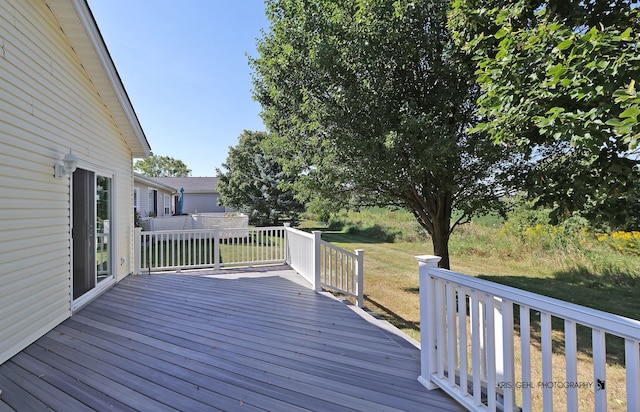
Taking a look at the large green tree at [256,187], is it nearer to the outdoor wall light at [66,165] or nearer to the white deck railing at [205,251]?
the white deck railing at [205,251]

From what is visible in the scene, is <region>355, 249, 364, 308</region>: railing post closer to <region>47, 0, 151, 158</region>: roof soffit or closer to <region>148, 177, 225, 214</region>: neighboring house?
<region>47, 0, 151, 158</region>: roof soffit

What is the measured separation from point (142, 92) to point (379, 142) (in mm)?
8646

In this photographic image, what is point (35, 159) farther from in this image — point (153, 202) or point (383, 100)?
point (153, 202)

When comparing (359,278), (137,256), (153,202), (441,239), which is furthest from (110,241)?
(153,202)

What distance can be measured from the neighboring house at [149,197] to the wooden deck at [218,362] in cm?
842

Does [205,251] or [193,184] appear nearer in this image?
[205,251]

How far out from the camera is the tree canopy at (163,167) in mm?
43312

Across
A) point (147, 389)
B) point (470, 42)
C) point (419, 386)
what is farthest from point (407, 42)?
point (147, 389)

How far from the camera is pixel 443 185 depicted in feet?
17.5

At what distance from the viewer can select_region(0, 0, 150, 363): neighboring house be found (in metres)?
2.97

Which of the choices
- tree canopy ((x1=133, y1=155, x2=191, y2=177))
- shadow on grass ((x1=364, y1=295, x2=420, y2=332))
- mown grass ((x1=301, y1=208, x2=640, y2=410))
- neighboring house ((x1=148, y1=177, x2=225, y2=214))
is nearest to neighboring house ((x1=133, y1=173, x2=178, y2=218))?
neighboring house ((x1=148, y1=177, x2=225, y2=214))

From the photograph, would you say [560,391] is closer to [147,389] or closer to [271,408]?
[271,408]

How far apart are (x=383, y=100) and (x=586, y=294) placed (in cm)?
534

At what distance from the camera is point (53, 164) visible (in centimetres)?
372
